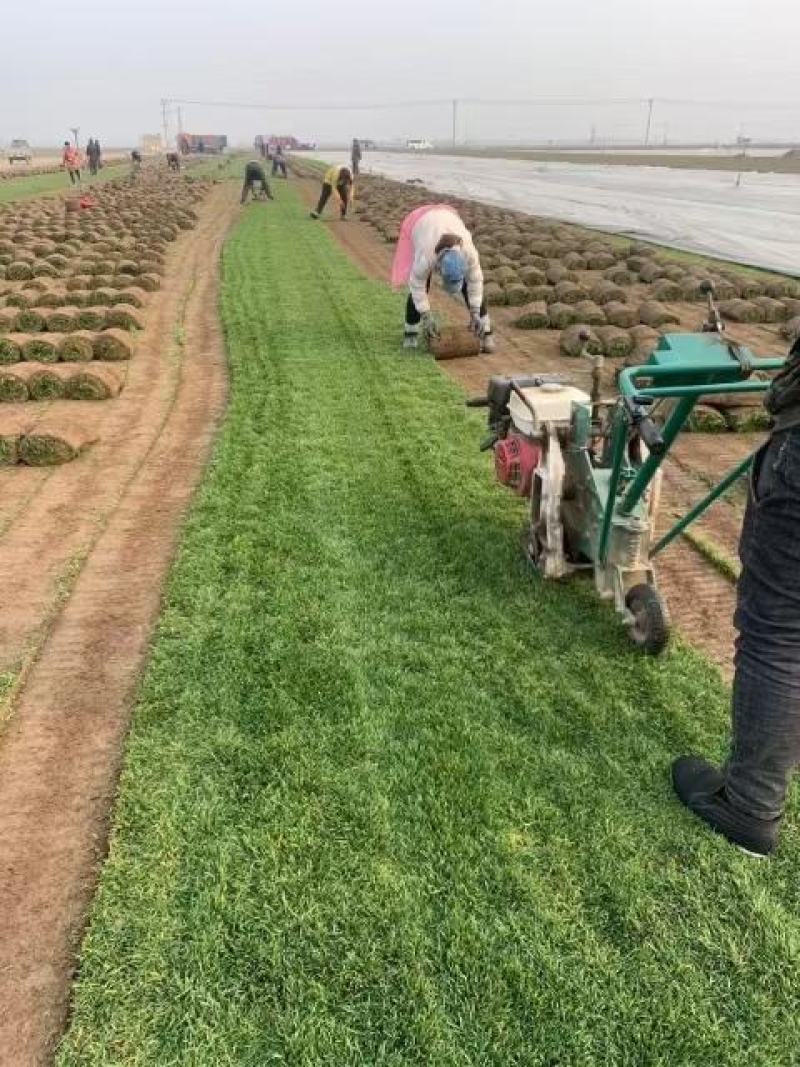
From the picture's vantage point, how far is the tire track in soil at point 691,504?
4406 mm

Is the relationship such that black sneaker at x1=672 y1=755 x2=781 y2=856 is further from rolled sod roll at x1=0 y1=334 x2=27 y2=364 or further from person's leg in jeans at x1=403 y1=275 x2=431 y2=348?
rolled sod roll at x1=0 y1=334 x2=27 y2=364

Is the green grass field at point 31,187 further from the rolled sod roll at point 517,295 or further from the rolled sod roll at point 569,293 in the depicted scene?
the rolled sod roll at point 569,293

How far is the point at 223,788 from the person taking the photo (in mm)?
3186

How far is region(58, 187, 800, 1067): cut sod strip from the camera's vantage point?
235 cm

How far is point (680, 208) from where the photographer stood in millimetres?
25734

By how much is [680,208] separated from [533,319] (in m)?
17.3

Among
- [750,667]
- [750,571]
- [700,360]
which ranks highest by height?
[700,360]

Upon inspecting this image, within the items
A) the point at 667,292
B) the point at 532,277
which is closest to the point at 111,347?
the point at 532,277

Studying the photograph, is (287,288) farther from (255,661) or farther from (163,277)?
(255,661)

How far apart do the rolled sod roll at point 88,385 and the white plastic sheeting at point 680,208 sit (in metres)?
12.5

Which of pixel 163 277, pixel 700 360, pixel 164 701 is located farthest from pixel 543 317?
pixel 164 701

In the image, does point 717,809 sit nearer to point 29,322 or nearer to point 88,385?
point 88,385

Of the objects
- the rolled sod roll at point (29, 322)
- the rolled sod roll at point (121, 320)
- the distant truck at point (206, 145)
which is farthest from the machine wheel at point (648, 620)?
the distant truck at point (206, 145)

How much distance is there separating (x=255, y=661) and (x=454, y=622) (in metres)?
1.06
